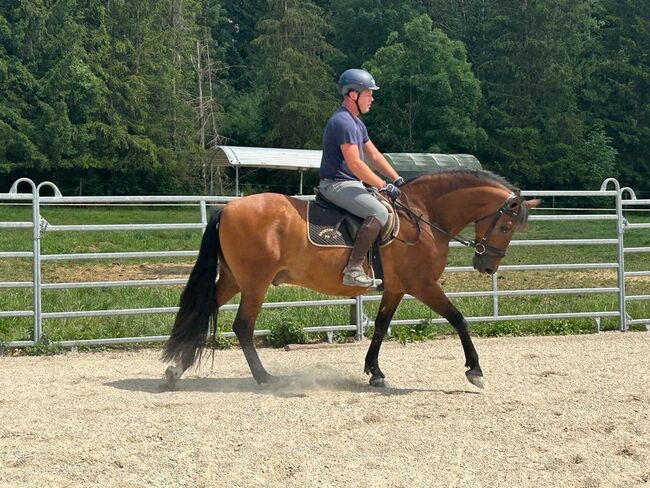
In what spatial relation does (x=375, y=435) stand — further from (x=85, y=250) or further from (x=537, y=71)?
(x=537, y=71)

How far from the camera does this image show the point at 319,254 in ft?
23.6

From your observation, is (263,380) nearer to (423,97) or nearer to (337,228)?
(337,228)

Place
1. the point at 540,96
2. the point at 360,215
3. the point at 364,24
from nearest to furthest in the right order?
the point at 360,215 → the point at 540,96 → the point at 364,24

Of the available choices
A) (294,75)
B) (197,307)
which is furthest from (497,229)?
(294,75)

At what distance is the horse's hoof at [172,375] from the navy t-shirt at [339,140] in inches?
74.8

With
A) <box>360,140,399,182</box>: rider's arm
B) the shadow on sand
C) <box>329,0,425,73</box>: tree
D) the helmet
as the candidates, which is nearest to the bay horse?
the shadow on sand

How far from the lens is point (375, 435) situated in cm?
535

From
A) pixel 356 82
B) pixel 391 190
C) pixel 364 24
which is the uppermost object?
pixel 364 24

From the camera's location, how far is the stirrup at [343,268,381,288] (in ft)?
23.3

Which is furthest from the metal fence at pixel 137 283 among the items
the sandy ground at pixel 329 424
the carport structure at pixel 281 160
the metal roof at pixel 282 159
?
the carport structure at pixel 281 160

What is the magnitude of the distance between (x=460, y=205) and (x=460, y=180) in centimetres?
22

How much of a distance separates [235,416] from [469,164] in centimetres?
3301

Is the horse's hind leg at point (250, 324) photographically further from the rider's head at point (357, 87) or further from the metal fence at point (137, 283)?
the metal fence at point (137, 283)

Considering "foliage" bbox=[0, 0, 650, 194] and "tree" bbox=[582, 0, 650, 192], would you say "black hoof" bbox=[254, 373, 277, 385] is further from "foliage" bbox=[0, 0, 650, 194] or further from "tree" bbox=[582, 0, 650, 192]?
"tree" bbox=[582, 0, 650, 192]
